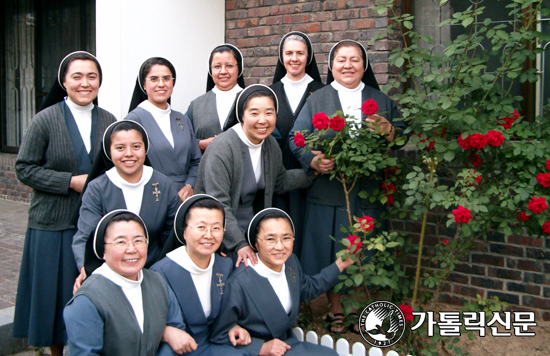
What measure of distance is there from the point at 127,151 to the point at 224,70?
127 centimetres

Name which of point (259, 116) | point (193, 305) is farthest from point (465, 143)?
point (193, 305)

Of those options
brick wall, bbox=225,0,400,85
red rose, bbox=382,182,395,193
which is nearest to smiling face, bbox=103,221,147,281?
red rose, bbox=382,182,395,193

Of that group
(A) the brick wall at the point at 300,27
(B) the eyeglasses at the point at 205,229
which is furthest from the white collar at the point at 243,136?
(A) the brick wall at the point at 300,27

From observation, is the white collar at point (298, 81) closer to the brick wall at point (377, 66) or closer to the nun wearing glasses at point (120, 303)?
the brick wall at point (377, 66)

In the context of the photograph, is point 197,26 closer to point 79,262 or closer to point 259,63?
point 259,63

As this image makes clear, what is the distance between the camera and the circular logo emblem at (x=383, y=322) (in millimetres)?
3375

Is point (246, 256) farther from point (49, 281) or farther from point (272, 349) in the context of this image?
point (49, 281)

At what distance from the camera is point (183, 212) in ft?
9.66

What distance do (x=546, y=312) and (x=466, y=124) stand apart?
190 centimetres

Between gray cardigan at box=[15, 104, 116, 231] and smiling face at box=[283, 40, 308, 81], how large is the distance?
149 cm

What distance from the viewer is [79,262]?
297 cm

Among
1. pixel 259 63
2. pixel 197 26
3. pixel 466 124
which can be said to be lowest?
pixel 466 124

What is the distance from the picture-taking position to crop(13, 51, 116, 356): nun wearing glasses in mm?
A: 3301

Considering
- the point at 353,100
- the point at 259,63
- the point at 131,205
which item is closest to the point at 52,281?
the point at 131,205
